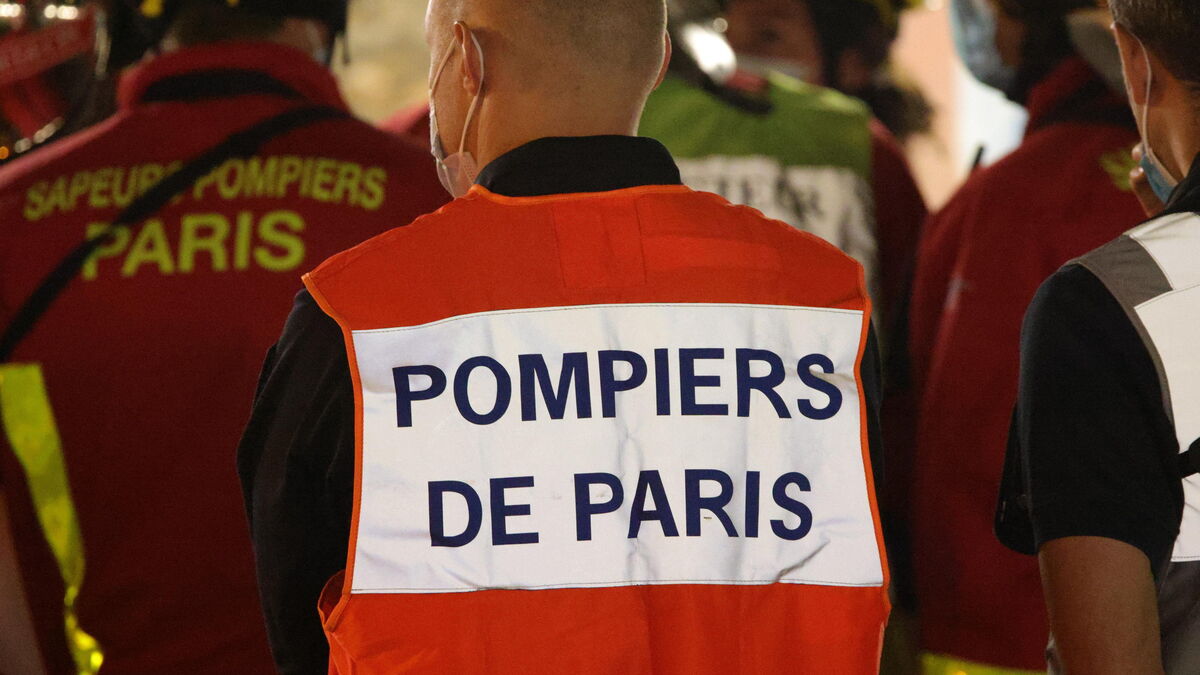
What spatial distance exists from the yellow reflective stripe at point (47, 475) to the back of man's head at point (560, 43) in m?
0.96

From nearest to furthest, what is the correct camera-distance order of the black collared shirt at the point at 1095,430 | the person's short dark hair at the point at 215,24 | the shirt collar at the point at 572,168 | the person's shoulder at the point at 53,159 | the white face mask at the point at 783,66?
1. the black collared shirt at the point at 1095,430
2. the shirt collar at the point at 572,168
3. the person's shoulder at the point at 53,159
4. the person's short dark hair at the point at 215,24
5. the white face mask at the point at 783,66

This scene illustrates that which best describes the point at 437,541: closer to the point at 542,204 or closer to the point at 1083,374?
the point at 542,204

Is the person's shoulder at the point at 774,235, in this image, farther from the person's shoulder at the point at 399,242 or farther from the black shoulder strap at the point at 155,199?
the black shoulder strap at the point at 155,199

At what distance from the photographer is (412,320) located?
1565 mm

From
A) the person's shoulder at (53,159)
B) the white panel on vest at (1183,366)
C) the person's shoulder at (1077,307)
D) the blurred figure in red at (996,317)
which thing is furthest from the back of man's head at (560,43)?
the blurred figure in red at (996,317)

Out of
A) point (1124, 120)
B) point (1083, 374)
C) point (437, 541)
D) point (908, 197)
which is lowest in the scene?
point (908, 197)

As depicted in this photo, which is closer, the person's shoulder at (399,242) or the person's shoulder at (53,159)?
the person's shoulder at (399,242)

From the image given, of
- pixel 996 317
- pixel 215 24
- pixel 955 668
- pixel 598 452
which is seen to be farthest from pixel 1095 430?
pixel 215 24

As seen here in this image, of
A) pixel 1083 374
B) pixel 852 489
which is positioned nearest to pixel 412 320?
pixel 852 489

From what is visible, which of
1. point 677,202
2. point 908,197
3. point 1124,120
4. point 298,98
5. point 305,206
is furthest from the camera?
point 908,197

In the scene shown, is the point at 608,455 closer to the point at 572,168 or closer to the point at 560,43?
the point at 572,168

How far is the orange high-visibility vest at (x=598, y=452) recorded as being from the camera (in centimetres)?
155

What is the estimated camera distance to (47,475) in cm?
231

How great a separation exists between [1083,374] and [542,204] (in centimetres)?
57
